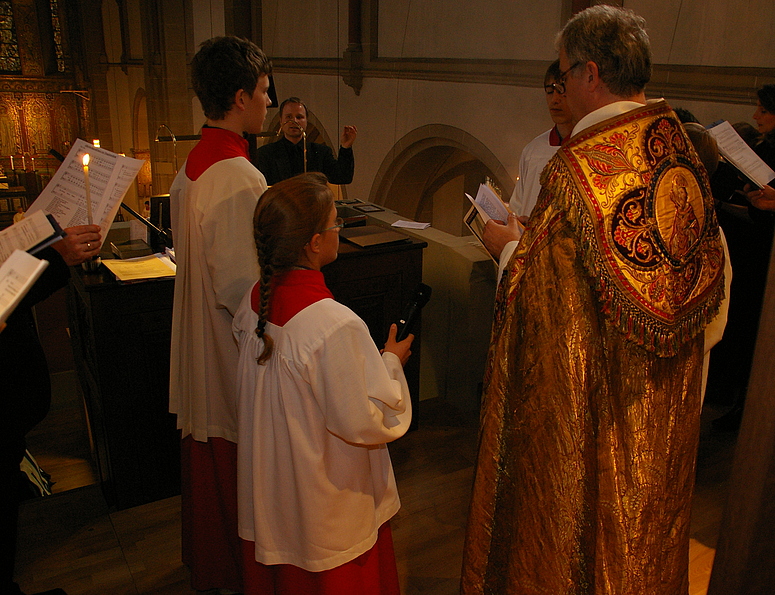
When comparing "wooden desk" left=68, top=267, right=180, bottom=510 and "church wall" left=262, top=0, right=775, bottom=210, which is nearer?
"wooden desk" left=68, top=267, right=180, bottom=510

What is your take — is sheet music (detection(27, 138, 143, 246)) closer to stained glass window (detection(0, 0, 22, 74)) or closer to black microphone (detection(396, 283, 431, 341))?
black microphone (detection(396, 283, 431, 341))

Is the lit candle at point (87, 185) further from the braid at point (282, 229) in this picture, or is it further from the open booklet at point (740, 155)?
the open booklet at point (740, 155)

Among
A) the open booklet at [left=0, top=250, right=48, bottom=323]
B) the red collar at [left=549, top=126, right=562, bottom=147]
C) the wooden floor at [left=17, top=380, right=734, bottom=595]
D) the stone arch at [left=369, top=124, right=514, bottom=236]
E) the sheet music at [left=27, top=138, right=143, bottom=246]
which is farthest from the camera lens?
the stone arch at [left=369, top=124, right=514, bottom=236]

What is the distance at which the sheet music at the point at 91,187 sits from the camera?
6.53 feet

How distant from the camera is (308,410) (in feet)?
5.15

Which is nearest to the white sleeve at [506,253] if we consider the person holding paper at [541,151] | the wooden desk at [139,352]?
the person holding paper at [541,151]

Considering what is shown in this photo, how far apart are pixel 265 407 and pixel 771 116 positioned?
2920 millimetres

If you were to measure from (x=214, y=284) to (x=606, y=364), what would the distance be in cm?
107

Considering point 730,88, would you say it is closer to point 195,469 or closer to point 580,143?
point 580,143

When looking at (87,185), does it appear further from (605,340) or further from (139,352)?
(605,340)

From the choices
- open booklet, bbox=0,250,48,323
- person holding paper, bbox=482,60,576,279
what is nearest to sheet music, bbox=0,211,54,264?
open booklet, bbox=0,250,48,323

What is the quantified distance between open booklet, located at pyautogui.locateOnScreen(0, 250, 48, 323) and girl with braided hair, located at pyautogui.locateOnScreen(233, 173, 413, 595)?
631 millimetres

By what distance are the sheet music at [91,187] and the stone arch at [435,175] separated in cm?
445

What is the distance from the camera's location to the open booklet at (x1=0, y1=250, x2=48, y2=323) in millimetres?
916
